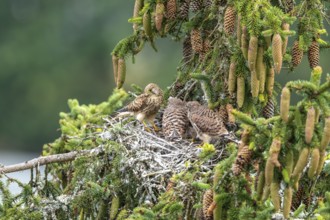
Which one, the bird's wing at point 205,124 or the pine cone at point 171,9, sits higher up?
the pine cone at point 171,9

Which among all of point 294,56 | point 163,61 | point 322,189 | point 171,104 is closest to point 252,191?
point 322,189

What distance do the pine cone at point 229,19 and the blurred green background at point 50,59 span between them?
27263 millimetres

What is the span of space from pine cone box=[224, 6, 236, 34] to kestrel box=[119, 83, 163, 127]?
136 cm

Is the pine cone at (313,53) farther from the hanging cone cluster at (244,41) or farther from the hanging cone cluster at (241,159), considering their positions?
the hanging cone cluster at (241,159)

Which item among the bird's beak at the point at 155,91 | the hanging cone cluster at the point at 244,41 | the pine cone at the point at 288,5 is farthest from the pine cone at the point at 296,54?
the bird's beak at the point at 155,91

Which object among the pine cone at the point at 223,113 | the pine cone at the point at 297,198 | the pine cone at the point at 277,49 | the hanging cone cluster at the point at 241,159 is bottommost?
the hanging cone cluster at the point at 241,159

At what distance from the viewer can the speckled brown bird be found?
7.57 meters

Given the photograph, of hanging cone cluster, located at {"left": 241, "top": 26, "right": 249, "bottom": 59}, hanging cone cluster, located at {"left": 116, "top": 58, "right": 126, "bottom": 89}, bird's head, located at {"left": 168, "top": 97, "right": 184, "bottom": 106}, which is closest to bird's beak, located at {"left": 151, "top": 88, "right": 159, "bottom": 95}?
bird's head, located at {"left": 168, "top": 97, "right": 184, "bottom": 106}

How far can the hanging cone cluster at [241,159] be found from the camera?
551 cm

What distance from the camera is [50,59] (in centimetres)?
3972

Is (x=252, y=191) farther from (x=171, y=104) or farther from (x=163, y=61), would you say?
(x=163, y=61)

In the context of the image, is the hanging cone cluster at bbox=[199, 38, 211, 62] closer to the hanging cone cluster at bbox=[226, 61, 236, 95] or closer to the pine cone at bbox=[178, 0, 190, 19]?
the pine cone at bbox=[178, 0, 190, 19]

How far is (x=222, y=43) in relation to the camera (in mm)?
7258

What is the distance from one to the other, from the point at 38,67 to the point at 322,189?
33.8 meters
